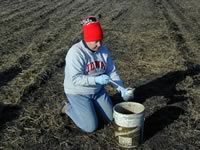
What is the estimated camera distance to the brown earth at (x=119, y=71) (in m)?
5.16

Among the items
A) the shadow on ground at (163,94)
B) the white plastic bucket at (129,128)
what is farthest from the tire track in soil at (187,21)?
the white plastic bucket at (129,128)

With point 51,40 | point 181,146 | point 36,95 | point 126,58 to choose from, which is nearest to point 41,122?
point 36,95

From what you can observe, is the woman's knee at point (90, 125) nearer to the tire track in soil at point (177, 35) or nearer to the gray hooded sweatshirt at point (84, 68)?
the gray hooded sweatshirt at point (84, 68)

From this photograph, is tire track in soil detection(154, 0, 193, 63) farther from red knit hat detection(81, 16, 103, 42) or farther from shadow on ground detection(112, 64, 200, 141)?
red knit hat detection(81, 16, 103, 42)

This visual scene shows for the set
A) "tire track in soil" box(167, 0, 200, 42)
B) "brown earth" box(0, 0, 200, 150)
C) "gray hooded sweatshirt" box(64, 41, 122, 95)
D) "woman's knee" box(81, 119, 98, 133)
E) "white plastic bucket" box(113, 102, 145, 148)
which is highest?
"gray hooded sweatshirt" box(64, 41, 122, 95)

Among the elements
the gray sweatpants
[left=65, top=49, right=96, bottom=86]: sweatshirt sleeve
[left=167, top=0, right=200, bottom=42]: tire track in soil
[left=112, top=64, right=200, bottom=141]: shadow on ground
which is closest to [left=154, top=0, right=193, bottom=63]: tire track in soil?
[left=167, top=0, right=200, bottom=42]: tire track in soil

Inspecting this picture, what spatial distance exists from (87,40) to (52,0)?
1363 centimetres

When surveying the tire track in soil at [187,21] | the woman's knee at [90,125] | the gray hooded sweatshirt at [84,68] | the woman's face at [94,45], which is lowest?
the tire track in soil at [187,21]

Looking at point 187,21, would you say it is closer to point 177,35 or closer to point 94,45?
point 177,35

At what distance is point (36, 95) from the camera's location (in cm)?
645

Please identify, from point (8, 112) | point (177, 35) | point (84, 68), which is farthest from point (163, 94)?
point (177, 35)

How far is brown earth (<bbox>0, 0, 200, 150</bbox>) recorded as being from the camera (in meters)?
5.16

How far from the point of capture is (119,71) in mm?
7676

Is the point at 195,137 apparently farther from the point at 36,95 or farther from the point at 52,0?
the point at 52,0
